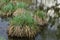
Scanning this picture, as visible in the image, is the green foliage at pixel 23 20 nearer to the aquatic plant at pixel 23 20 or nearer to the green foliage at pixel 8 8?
the aquatic plant at pixel 23 20

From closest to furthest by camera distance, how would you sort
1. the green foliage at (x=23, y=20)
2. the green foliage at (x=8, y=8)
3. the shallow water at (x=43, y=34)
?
the shallow water at (x=43, y=34)
the green foliage at (x=23, y=20)
the green foliage at (x=8, y=8)

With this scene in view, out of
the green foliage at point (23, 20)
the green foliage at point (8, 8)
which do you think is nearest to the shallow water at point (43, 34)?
the green foliage at point (23, 20)

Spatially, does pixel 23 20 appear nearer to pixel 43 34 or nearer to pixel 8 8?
pixel 43 34

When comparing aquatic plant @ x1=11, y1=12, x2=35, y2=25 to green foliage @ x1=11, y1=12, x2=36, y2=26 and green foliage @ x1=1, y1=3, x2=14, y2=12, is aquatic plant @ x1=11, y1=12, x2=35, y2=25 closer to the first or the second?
green foliage @ x1=11, y1=12, x2=36, y2=26

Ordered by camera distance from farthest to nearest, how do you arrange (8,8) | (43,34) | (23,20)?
(8,8)
(43,34)
(23,20)

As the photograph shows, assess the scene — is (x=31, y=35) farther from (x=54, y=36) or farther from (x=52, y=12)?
(x=52, y=12)

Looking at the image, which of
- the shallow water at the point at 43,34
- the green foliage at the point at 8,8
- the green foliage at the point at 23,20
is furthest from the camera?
the green foliage at the point at 8,8

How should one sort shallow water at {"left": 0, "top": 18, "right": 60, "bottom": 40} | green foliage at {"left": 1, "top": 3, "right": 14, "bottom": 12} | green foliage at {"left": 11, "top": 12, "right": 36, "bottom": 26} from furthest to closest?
green foliage at {"left": 1, "top": 3, "right": 14, "bottom": 12} < green foliage at {"left": 11, "top": 12, "right": 36, "bottom": 26} < shallow water at {"left": 0, "top": 18, "right": 60, "bottom": 40}

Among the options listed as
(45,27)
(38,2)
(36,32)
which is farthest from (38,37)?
(38,2)

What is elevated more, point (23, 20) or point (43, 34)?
point (23, 20)

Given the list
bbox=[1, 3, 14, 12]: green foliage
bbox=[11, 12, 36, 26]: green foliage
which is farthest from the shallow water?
bbox=[1, 3, 14, 12]: green foliage

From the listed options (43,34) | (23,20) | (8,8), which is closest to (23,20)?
(23,20)

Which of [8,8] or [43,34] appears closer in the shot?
[43,34]

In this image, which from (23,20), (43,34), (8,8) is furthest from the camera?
(8,8)
